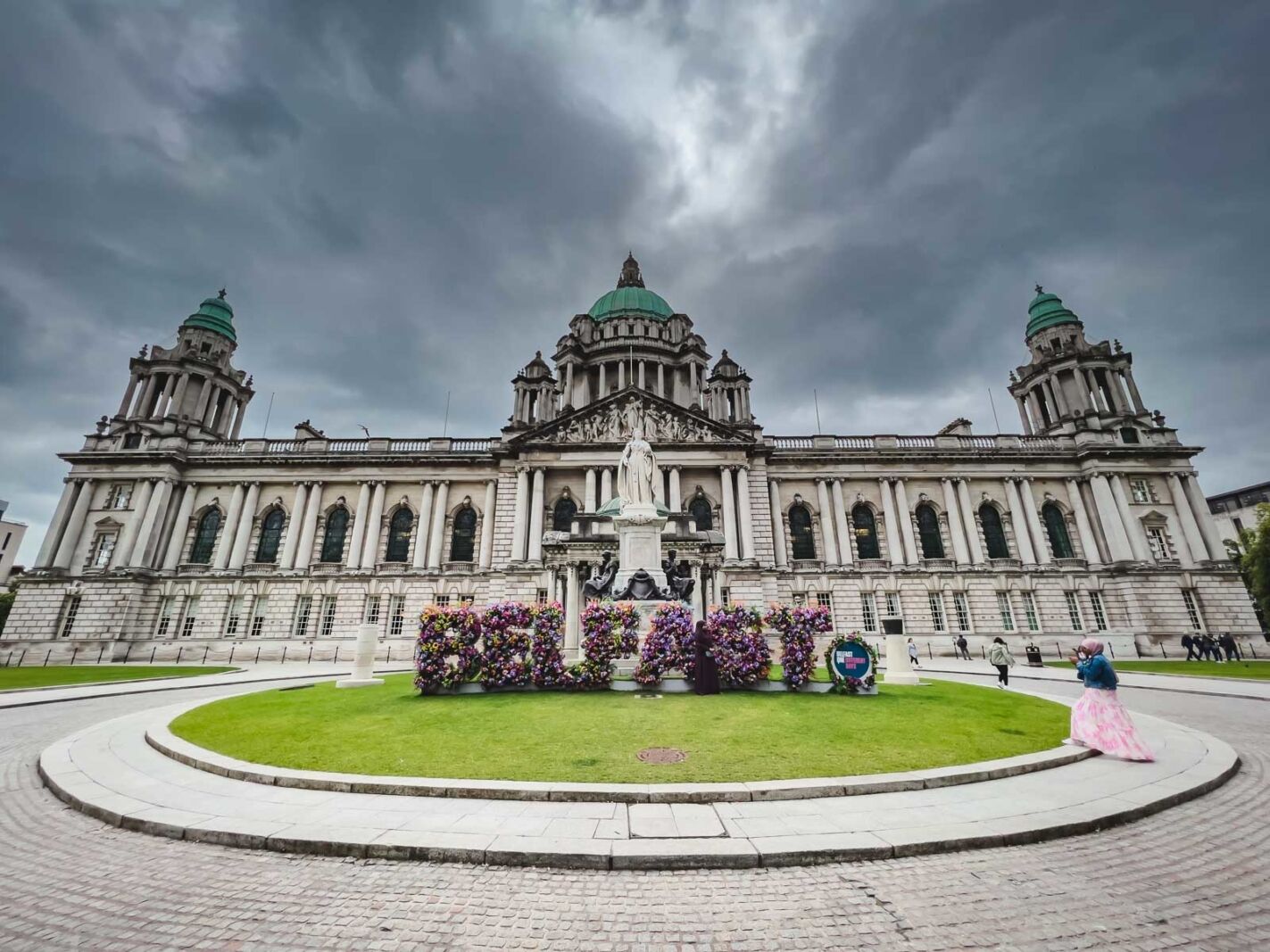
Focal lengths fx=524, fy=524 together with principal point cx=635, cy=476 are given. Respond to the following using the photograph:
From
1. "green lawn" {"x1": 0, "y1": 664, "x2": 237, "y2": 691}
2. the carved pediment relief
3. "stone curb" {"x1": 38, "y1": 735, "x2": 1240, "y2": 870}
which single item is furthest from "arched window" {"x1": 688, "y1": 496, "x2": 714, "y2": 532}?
"stone curb" {"x1": 38, "y1": 735, "x2": 1240, "y2": 870}

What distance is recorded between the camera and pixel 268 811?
574 centimetres

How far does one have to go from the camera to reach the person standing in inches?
489

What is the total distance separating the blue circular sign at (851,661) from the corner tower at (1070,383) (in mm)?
39644

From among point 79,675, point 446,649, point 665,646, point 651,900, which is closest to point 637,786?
point 651,900

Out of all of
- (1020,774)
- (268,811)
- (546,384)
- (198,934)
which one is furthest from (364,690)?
(546,384)

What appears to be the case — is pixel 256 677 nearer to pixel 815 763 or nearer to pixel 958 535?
pixel 815 763

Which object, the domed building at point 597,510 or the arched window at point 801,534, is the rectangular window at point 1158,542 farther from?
the arched window at point 801,534

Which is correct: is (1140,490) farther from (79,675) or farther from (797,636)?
(79,675)

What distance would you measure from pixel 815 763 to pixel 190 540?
46319mm

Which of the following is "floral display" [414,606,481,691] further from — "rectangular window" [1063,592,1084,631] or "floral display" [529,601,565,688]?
"rectangular window" [1063,592,1084,631]

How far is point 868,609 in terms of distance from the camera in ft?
116

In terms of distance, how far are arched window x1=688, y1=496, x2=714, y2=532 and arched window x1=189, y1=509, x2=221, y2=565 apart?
34623 mm

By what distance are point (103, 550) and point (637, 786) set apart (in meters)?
47.9

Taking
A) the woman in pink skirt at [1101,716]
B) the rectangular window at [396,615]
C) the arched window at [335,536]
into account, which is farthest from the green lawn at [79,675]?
the woman in pink skirt at [1101,716]
